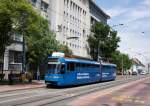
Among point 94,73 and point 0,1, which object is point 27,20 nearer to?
point 0,1

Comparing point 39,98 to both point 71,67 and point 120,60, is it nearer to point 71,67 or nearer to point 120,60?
point 71,67

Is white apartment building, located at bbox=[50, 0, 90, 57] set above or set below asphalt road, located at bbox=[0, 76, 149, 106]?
above

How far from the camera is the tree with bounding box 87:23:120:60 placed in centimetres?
9375

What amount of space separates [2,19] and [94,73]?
15.4 m

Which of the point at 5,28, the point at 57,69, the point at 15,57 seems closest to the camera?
the point at 57,69

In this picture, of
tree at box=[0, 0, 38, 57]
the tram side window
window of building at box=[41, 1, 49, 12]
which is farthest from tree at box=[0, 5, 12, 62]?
window of building at box=[41, 1, 49, 12]

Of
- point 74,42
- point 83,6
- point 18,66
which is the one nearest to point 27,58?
point 18,66

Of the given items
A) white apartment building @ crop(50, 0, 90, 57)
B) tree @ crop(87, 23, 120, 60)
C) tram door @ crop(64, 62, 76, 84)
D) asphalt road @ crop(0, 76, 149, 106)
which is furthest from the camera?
tree @ crop(87, 23, 120, 60)

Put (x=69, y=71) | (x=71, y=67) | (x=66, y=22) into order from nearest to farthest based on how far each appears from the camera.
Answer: (x=69, y=71), (x=71, y=67), (x=66, y=22)

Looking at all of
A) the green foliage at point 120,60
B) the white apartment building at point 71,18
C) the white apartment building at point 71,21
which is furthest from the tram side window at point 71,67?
the green foliage at point 120,60

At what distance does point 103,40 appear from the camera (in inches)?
3767

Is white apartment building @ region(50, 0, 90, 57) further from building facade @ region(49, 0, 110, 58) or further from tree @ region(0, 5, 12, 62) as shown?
tree @ region(0, 5, 12, 62)

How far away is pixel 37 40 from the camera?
1907 inches

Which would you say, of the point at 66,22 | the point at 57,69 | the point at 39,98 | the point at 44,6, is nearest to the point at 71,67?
the point at 57,69
